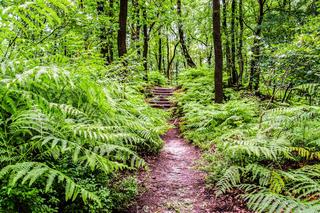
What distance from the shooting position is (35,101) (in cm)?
297

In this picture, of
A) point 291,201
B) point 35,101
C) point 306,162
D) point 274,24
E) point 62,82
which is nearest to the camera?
point 291,201

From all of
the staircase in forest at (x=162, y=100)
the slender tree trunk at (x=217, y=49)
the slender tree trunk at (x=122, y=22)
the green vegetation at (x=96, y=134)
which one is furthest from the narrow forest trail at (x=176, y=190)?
the staircase in forest at (x=162, y=100)

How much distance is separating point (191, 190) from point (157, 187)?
2.05 feet

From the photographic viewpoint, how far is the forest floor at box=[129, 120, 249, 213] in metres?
3.72

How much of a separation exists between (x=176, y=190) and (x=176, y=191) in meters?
0.04

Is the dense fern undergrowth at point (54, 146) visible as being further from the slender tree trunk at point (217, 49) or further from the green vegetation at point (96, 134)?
the slender tree trunk at point (217, 49)

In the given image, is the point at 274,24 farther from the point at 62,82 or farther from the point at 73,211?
the point at 73,211

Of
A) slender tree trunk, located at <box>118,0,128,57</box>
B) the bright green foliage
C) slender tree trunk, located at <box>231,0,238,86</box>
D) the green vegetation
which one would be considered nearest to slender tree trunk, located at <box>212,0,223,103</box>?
the green vegetation

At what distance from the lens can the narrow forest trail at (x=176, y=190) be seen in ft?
12.3

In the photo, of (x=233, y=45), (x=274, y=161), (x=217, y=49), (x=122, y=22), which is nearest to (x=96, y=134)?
(x=274, y=161)

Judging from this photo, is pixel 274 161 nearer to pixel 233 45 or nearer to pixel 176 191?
pixel 176 191

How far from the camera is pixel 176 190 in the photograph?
443 cm

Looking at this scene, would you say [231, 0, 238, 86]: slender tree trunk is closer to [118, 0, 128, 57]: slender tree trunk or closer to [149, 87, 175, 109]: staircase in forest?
[149, 87, 175, 109]: staircase in forest

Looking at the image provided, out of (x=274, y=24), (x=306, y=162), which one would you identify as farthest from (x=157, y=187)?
(x=274, y=24)
